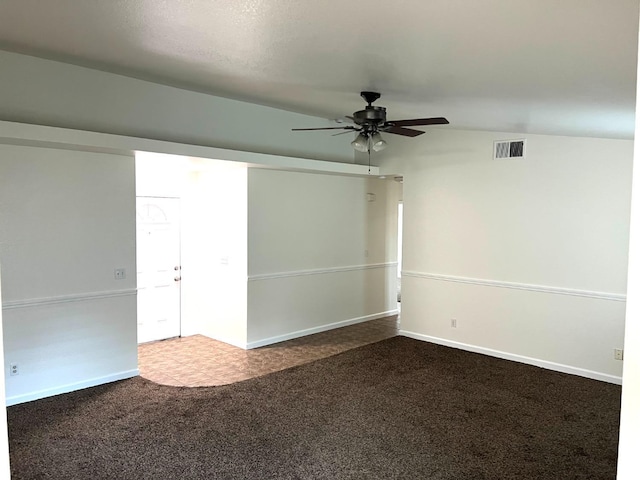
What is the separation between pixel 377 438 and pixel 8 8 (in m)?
3.74

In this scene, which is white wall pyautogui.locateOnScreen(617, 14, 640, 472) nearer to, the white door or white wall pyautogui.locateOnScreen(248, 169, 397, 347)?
white wall pyautogui.locateOnScreen(248, 169, 397, 347)

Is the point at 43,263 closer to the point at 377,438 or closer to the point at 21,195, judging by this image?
the point at 21,195

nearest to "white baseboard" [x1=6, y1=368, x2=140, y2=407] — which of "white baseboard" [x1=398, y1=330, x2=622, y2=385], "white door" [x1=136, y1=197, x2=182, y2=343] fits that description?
"white door" [x1=136, y1=197, x2=182, y2=343]

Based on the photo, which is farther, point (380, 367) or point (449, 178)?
point (449, 178)

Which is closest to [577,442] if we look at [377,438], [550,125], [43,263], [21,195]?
[377,438]

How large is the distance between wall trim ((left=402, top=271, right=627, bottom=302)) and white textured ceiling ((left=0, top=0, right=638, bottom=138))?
1701 mm

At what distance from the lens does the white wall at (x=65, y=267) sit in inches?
159

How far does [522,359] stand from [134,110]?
5.12 metres

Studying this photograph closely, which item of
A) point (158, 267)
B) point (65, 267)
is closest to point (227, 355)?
point (158, 267)

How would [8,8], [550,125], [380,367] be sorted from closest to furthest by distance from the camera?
Result: [8,8] → [550,125] → [380,367]

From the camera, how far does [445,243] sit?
20.2 feet

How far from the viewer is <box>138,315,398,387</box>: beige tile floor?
495cm

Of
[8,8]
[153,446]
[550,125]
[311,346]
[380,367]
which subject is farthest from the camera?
[311,346]

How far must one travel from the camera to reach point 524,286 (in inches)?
214
